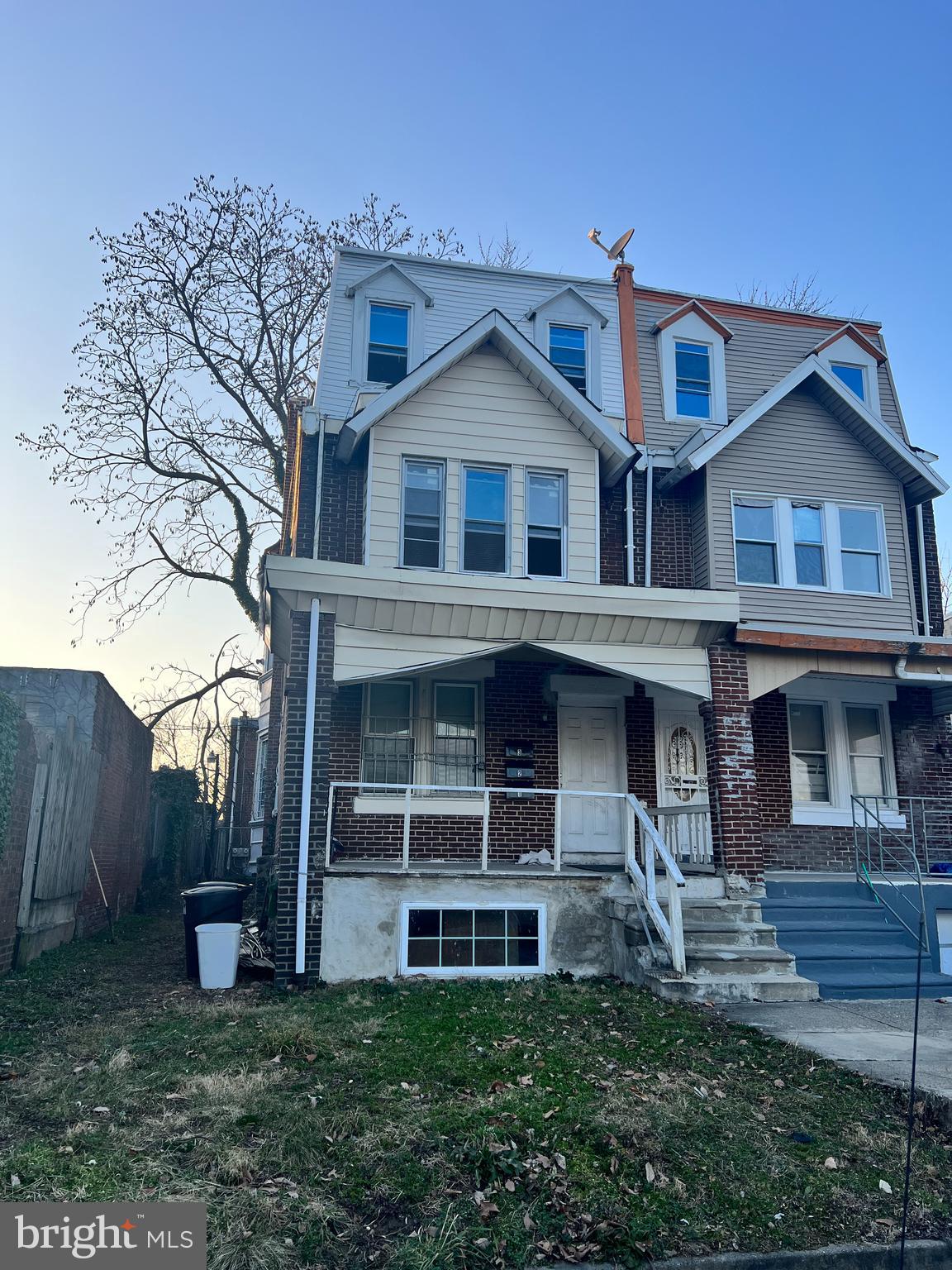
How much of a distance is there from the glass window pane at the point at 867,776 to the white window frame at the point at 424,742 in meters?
5.74

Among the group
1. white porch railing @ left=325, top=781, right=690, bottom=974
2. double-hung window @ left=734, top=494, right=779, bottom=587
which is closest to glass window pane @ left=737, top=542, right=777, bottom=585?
double-hung window @ left=734, top=494, right=779, bottom=587

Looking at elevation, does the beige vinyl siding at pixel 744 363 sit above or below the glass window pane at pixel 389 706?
above

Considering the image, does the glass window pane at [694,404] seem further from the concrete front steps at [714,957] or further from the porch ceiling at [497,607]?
the concrete front steps at [714,957]

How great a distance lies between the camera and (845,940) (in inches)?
419

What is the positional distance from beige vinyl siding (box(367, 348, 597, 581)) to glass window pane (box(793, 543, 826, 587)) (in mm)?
3336

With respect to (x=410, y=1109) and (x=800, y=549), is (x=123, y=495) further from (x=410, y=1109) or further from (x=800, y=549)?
(x=410, y=1109)

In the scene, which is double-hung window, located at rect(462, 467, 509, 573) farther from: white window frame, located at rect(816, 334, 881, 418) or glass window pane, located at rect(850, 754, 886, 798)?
white window frame, located at rect(816, 334, 881, 418)

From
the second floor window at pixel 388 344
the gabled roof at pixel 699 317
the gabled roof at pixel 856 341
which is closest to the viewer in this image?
the second floor window at pixel 388 344

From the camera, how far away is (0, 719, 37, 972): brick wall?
9.51 meters

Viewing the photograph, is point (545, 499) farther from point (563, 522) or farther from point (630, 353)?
point (630, 353)

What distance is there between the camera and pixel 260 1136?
5039mm

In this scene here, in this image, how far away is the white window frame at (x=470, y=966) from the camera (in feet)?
33.1

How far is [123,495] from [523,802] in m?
15.4

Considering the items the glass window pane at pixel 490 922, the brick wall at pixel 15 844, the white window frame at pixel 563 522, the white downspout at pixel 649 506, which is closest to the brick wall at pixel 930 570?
the white downspout at pixel 649 506
